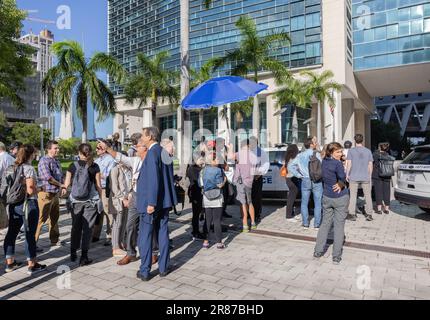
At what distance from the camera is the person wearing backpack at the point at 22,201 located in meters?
4.89

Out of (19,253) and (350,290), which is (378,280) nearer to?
(350,290)

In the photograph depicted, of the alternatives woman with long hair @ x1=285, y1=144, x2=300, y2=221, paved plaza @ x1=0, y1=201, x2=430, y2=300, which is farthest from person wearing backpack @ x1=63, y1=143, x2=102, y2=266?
woman with long hair @ x1=285, y1=144, x2=300, y2=221

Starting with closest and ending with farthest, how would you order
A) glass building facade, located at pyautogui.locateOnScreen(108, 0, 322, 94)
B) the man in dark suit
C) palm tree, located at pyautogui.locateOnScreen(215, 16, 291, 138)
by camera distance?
the man in dark suit < palm tree, located at pyautogui.locateOnScreen(215, 16, 291, 138) < glass building facade, located at pyautogui.locateOnScreen(108, 0, 322, 94)

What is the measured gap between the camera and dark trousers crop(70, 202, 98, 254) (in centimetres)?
532

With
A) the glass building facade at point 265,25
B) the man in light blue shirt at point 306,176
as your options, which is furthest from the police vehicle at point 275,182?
the glass building facade at point 265,25

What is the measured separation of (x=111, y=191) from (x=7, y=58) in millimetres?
11710

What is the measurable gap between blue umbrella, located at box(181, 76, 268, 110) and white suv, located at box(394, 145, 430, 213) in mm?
4191

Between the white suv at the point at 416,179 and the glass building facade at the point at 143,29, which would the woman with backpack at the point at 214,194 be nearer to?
the white suv at the point at 416,179

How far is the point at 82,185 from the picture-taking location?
5324 millimetres

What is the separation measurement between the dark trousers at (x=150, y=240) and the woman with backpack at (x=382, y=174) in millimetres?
6391

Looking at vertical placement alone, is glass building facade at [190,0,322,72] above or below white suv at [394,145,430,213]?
above

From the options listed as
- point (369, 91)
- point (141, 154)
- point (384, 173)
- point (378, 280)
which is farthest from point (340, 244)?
point (369, 91)

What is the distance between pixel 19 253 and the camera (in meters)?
6.02

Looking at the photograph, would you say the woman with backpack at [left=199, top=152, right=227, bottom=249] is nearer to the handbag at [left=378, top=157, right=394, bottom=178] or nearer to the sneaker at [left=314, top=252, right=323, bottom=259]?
the sneaker at [left=314, top=252, right=323, bottom=259]
